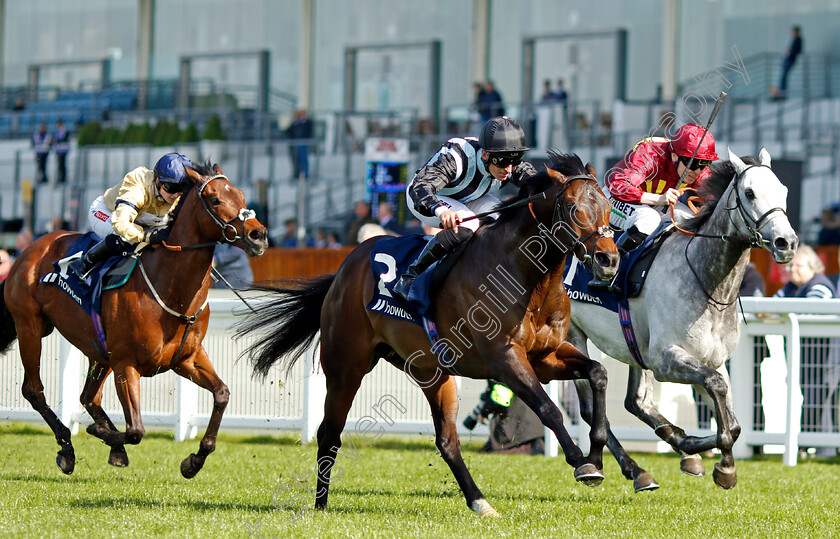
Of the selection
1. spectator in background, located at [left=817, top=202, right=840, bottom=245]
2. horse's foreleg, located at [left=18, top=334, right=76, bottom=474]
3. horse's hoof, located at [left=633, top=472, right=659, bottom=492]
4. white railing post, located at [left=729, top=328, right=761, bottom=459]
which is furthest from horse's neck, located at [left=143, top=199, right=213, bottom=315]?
spectator in background, located at [left=817, top=202, right=840, bottom=245]

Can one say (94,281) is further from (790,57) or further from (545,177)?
(790,57)

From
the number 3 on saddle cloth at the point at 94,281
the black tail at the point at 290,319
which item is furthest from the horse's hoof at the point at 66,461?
the black tail at the point at 290,319

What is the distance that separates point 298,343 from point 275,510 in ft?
3.48

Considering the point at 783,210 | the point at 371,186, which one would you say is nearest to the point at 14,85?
the point at 371,186

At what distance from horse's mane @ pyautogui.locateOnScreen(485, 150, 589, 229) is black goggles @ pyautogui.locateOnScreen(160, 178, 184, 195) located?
6.67 ft

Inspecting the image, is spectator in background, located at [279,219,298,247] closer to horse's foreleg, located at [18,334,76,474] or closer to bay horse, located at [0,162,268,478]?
horse's foreleg, located at [18,334,76,474]

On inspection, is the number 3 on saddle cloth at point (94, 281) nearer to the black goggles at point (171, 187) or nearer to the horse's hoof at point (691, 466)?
the black goggles at point (171, 187)

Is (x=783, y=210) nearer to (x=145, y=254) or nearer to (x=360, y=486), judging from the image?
(x=360, y=486)

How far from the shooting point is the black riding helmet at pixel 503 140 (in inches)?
196

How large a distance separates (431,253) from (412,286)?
179mm

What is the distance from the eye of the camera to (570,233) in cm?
461

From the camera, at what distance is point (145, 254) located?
614 centimetres

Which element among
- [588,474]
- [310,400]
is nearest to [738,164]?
[588,474]

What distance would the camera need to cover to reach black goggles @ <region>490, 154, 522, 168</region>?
5.06 metres
